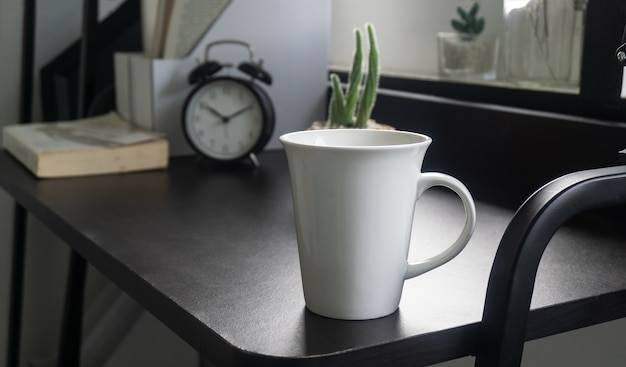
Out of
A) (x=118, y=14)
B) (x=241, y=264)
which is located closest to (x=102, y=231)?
(x=241, y=264)

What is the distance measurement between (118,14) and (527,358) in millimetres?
1154

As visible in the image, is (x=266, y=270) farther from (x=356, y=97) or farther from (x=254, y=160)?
(x=254, y=160)

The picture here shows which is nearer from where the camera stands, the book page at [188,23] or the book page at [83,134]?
the book page at [83,134]

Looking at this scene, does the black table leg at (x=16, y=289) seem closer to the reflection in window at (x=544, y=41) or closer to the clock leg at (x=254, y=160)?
the clock leg at (x=254, y=160)

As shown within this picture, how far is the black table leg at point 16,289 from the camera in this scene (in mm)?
1792

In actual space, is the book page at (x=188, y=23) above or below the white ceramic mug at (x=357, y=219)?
above

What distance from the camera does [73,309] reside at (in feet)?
4.99

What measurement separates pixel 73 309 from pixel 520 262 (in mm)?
1182

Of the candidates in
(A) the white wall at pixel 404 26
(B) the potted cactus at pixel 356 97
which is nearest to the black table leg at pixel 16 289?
(A) the white wall at pixel 404 26

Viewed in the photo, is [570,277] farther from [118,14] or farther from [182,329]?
[118,14]

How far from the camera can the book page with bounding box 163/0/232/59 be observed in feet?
4.42

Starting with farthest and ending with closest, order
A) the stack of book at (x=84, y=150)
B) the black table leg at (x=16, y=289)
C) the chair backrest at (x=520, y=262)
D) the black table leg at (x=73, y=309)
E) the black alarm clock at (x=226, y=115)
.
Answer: the black table leg at (x=16, y=289), the black table leg at (x=73, y=309), the black alarm clock at (x=226, y=115), the stack of book at (x=84, y=150), the chair backrest at (x=520, y=262)

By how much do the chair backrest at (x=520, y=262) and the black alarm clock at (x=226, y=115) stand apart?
0.81 m

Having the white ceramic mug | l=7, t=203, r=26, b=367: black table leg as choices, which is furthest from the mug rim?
l=7, t=203, r=26, b=367: black table leg
